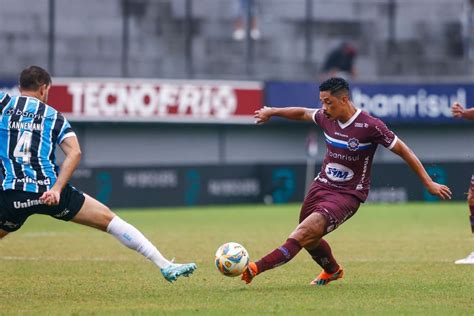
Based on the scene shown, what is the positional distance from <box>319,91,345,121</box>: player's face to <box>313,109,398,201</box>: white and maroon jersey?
142mm

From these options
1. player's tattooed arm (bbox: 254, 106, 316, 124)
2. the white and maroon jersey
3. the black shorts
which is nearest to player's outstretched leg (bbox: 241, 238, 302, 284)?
the white and maroon jersey

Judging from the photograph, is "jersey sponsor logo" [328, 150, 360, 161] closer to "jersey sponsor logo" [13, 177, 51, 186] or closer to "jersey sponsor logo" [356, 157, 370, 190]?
"jersey sponsor logo" [356, 157, 370, 190]

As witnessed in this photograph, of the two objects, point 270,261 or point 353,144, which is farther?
point 353,144

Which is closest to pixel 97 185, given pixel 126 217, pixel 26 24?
pixel 126 217

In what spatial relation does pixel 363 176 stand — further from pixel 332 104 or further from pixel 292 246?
pixel 292 246

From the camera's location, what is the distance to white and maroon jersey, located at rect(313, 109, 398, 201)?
9.94 metres

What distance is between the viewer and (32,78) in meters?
9.20

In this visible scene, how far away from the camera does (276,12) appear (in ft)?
98.5

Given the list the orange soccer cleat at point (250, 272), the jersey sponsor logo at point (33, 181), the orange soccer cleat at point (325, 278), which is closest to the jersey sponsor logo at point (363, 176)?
the orange soccer cleat at point (325, 278)

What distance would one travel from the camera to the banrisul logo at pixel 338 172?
1012 cm

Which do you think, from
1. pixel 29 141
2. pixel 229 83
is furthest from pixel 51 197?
pixel 229 83

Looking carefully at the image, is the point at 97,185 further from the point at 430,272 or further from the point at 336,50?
the point at 430,272

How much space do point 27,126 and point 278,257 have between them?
A: 2378 millimetres

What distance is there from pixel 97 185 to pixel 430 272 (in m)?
14.9
